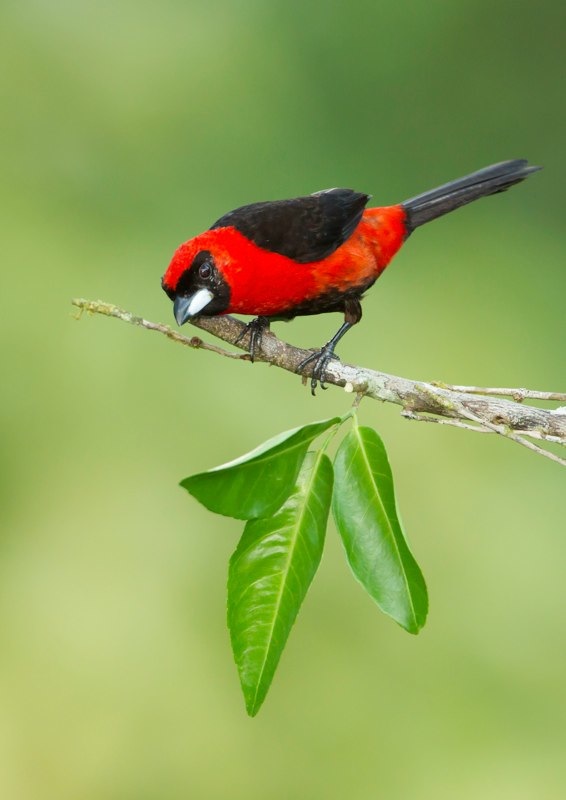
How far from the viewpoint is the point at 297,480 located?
1143mm

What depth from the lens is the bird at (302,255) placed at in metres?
1.62

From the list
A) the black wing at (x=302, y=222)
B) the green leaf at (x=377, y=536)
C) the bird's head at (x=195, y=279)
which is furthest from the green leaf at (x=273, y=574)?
the black wing at (x=302, y=222)

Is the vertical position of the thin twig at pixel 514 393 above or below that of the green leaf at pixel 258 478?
above

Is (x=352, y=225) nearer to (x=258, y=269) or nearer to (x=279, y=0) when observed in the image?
(x=258, y=269)

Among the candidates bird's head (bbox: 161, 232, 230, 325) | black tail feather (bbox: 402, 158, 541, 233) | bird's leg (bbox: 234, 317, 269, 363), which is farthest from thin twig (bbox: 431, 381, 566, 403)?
black tail feather (bbox: 402, 158, 541, 233)

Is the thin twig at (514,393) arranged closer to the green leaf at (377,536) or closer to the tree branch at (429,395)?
the tree branch at (429,395)

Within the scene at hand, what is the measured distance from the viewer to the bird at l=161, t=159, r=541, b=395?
1.62 meters

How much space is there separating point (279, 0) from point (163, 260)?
1.21 m

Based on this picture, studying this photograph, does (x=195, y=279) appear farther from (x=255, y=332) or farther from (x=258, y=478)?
(x=258, y=478)

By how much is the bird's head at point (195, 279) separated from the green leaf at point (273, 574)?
1.79ft

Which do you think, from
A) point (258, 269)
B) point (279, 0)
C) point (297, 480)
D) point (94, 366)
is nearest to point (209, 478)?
point (297, 480)

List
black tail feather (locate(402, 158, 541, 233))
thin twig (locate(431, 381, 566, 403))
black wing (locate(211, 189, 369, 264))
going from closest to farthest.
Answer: thin twig (locate(431, 381, 566, 403))
black wing (locate(211, 189, 369, 264))
black tail feather (locate(402, 158, 541, 233))

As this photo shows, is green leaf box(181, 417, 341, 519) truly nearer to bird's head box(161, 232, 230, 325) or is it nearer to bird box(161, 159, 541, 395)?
bird box(161, 159, 541, 395)

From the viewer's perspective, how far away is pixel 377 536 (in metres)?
1.10
